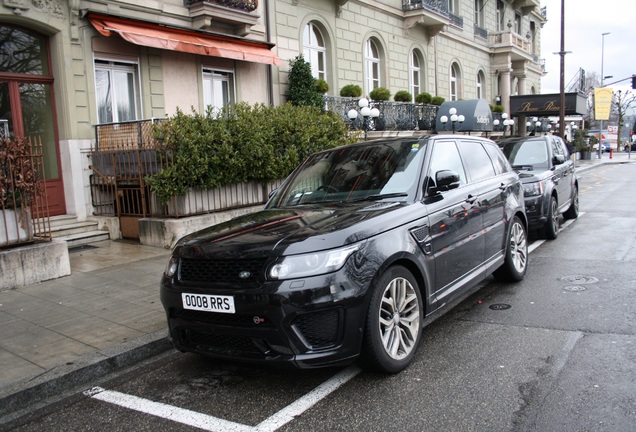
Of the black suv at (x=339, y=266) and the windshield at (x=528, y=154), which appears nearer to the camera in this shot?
the black suv at (x=339, y=266)

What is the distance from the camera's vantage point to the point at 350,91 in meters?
18.7

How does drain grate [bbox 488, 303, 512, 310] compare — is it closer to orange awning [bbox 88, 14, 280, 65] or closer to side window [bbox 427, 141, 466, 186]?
side window [bbox 427, 141, 466, 186]

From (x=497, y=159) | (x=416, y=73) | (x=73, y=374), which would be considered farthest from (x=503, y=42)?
(x=73, y=374)

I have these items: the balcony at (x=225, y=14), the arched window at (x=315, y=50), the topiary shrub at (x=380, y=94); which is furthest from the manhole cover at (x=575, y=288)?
the topiary shrub at (x=380, y=94)

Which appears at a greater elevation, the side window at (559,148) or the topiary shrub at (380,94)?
the topiary shrub at (380,94)

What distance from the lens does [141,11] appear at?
1267cm

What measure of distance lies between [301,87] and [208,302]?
13.5 metres

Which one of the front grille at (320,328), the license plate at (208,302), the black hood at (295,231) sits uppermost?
the black hood at (295,231)

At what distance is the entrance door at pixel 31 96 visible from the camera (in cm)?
1080

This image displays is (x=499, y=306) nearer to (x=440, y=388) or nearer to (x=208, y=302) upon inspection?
(x=440, y=388)

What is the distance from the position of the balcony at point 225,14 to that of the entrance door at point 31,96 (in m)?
3.86

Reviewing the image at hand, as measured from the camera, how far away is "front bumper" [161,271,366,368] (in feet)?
11.9

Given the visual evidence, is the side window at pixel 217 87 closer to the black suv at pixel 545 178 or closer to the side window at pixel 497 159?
the black suv at pixel 545 178

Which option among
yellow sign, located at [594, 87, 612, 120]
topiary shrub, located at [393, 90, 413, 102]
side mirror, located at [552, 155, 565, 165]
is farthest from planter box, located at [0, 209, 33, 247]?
yellow sign, located at [594, 87, 612, 120]
